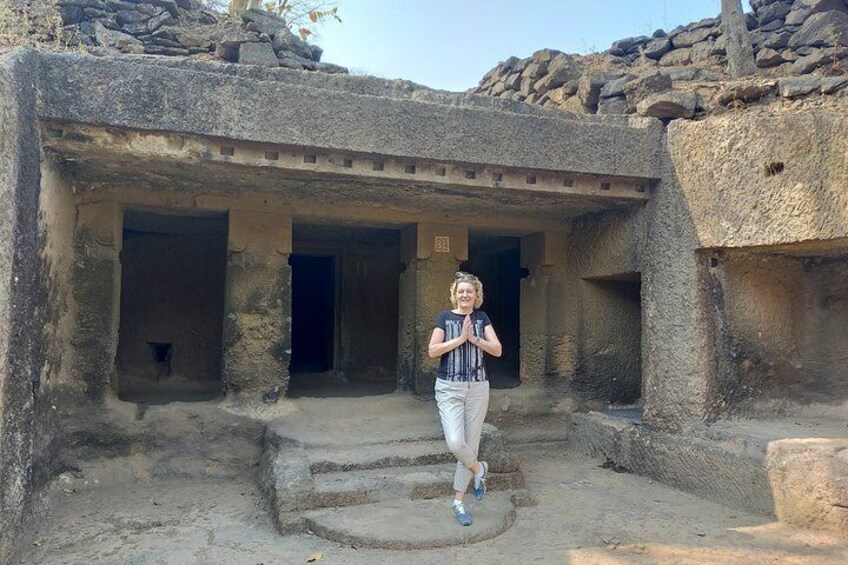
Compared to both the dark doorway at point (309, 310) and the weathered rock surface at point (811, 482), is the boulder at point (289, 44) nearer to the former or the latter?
the dark doorway at point (309, 310)

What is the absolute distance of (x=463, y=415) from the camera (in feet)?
11.5

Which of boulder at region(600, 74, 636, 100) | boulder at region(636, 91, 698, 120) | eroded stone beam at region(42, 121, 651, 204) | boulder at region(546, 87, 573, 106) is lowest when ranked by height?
eroded stone beam at region(42, 121, 651, 204)

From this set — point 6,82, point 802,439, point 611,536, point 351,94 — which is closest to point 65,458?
point 6,82

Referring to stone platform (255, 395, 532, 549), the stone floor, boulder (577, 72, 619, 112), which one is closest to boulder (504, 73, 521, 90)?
boulder (577, 72, 619, 112)

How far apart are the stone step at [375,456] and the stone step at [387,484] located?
0.14 ft

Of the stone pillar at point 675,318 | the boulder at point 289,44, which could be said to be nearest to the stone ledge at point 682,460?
the stone pillar at point 675,318

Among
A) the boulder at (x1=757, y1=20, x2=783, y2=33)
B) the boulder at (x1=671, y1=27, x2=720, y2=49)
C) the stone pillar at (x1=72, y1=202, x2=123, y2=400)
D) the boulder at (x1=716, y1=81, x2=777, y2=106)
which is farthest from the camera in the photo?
the boulder at (x1=671, y1=27, x2=720, y2=49)

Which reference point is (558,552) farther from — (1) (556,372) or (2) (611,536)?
(1) (556,372)

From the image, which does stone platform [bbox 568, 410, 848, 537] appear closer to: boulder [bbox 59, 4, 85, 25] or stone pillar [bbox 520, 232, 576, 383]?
stone pillar [bbox 520, 232, 576, 383]

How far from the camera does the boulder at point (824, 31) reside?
296 inches

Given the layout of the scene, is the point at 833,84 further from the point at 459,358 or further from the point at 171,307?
the point at 171,307

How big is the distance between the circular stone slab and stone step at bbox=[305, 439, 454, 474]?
0.41 meters

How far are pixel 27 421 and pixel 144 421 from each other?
1279mm

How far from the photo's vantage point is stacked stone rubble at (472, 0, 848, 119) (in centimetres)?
565
